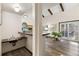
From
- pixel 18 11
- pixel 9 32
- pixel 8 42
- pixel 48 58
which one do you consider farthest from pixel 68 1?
pixel 8 42

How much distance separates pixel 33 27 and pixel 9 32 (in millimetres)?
371

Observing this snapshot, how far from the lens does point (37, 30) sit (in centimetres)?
130

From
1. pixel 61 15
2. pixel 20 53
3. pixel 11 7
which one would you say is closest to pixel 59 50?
pixel 61 15

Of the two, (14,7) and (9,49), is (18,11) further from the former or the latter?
(9,49)

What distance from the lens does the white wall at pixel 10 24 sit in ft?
4.27

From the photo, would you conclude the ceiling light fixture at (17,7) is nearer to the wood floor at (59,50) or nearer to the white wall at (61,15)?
the white wall at (61,15)

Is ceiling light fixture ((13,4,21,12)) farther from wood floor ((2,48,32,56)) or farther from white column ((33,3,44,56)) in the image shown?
wood floor ((2,48,32,56))

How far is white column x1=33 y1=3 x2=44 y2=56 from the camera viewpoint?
1.29 meters

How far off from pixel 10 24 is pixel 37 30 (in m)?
0.42

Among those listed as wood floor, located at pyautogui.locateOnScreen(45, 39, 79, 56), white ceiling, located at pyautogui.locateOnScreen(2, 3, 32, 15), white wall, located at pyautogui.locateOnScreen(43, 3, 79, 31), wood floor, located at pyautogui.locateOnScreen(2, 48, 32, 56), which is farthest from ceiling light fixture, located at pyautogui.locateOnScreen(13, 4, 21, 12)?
wood floor, located at pyautogui.locateOnScreen(45, 39, 79, 56)

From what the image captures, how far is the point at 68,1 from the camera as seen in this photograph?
Result: 1308mm

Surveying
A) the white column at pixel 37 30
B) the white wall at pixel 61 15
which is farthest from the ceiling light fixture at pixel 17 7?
the white wall at pixel 61 15

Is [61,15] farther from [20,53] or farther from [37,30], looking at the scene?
[20,53]

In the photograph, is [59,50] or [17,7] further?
[59,50]
